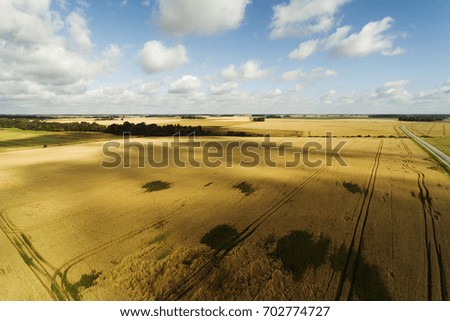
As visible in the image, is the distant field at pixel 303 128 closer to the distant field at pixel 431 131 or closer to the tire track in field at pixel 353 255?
the distant field at pixel 431 131

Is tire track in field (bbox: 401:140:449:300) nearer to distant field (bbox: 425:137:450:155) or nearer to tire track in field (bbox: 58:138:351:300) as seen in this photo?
tire track in field (bbox: 58:138:351:300)

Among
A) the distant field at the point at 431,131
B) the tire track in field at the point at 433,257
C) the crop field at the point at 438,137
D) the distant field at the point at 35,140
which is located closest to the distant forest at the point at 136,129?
the distant field at the point at 35,140

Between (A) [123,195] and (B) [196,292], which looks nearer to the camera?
(B) [196,292]

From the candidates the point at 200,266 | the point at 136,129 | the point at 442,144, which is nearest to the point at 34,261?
the point at 200,266

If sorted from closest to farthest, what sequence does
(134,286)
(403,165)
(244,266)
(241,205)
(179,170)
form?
(134,286) → (244,266) → (241,205) → (179,170) → (403,165)
